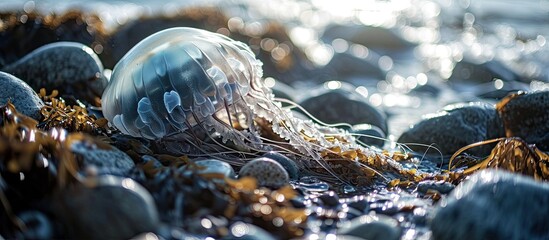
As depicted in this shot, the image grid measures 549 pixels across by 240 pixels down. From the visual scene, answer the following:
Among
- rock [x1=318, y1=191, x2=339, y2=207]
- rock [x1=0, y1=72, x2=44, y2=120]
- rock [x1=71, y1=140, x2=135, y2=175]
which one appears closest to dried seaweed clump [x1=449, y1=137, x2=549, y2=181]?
rock [x1=318, y1=191, x2=339, y2=207]

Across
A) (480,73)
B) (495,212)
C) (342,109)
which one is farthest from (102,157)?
(480,73)

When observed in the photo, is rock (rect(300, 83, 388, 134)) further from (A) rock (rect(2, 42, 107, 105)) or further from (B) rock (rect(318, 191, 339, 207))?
(B) rock (rect(318, 191, 339, 207))

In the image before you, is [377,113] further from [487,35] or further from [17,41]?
[487,35]

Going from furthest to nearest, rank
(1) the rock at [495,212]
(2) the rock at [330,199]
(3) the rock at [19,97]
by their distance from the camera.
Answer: (3) the rock at [19,97] < (2) the rock at [330,199] < (1) the rock at [495,212]

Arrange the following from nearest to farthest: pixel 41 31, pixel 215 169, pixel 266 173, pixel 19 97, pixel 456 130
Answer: pixel 215 169
pixel 266 173
pixel 19 97
pixel 456 130
pixel 41 31

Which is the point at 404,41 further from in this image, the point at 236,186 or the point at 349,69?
the point at 236,186

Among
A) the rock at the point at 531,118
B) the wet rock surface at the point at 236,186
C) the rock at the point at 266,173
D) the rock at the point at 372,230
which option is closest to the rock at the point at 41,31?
the wet rock surface at the point at 236,186

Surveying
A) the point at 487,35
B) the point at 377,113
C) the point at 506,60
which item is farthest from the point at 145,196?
the point at 487,35

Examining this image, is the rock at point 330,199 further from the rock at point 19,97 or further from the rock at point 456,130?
the rock at point 456,130
